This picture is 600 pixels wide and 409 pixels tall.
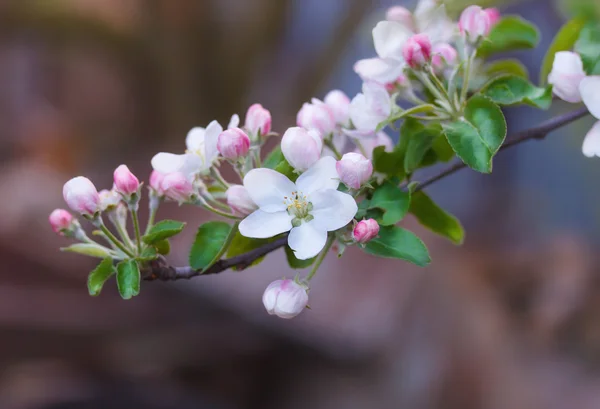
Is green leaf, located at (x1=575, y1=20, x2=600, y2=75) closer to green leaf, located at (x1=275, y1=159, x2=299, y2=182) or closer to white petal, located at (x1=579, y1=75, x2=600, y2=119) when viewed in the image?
white petal, located at (x1=579, y1=75, x2=600, y2=119)

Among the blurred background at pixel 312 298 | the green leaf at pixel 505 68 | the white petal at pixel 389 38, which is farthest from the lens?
the blurred background at pixel 312 298

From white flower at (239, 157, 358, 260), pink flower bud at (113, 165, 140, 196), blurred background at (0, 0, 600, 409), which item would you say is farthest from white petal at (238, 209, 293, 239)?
blurred background at (0, 0, 600, 409)

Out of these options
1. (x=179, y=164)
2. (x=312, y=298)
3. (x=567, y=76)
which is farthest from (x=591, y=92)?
(x=312, y=298)

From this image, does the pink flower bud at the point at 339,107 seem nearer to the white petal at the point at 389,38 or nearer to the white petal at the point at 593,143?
the white petal at the point at 389,38

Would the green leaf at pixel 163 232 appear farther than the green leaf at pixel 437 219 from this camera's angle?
No

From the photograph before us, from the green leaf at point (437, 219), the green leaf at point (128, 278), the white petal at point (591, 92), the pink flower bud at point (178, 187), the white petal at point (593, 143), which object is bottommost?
the green leaf at point (128, 278)

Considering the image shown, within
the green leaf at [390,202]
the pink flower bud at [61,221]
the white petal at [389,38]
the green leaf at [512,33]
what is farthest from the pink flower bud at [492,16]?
the pink flower bud at [61,221]
